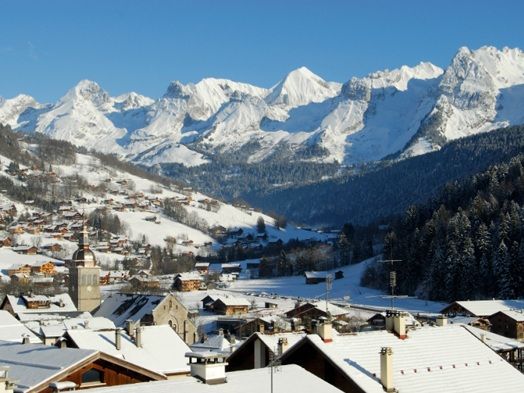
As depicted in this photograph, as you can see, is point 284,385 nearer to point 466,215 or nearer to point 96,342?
point 96,342

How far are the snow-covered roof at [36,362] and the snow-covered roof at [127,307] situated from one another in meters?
49.5

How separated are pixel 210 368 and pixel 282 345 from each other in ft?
23.2

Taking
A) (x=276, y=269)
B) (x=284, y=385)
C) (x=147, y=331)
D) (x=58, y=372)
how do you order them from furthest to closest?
1. (x=276, y=269)
2. (x=147, y=331)
3. (x=58, y=372)
4. (x=284, y=385)

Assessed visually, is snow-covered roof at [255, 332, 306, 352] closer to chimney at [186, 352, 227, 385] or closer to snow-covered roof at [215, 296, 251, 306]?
chimney at [186, 352, 227, 385]

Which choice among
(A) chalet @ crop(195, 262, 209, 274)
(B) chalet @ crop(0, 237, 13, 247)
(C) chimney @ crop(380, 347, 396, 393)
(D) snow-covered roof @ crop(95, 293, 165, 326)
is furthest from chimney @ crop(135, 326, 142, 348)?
(B) chalet @ crop(0, 237, 13, 247)

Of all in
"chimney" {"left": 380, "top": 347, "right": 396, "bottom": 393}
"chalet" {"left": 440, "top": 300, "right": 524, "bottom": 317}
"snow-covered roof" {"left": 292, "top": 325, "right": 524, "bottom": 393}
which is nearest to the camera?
"chimney" {"left": 380, "top": 347, "right": 396, "bottom": 393}

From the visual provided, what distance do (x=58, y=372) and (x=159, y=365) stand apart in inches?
471

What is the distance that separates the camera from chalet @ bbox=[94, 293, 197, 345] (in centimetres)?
8200

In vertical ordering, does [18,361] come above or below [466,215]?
below

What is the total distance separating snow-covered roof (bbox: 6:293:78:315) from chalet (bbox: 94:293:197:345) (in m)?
3.83

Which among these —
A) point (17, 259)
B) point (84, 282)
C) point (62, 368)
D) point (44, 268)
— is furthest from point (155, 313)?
A: point (17, 259)

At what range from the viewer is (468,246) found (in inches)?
5069

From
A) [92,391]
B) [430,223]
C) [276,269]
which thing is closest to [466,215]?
[430,223]

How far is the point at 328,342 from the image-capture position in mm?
→ 29266
